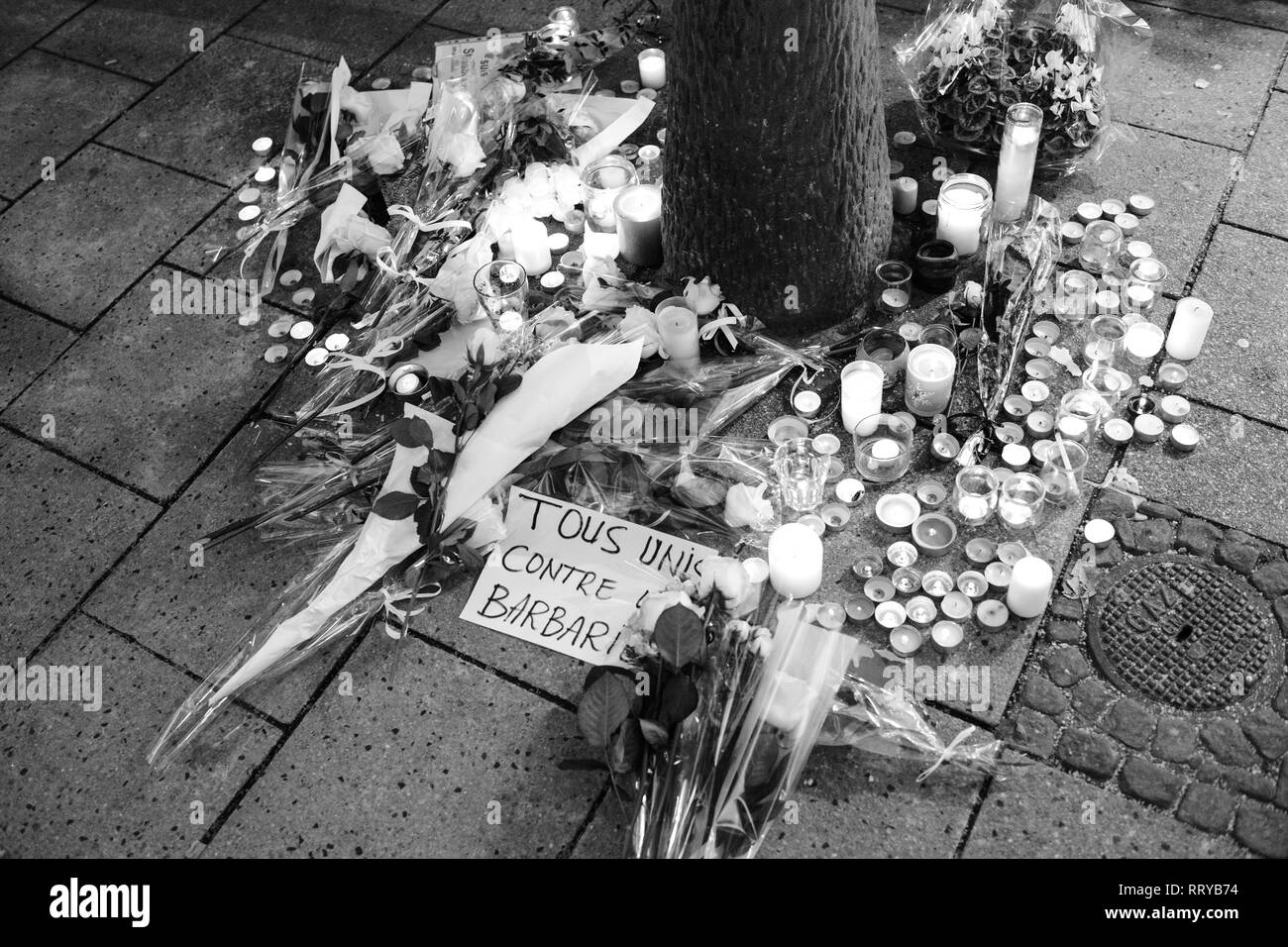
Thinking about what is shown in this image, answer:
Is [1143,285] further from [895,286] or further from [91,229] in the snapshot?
[91,229]

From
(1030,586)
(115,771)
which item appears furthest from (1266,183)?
(115,771)

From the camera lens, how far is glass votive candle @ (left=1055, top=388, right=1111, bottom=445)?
10.0 feet

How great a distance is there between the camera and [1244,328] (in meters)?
3.32

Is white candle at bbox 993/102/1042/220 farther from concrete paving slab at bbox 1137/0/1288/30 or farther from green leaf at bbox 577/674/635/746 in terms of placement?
green leaf at bbox 577/674/635/746

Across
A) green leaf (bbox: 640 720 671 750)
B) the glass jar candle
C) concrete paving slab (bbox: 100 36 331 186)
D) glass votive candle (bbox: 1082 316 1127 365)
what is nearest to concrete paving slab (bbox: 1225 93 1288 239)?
glass votive candle (bbox: 1082 316 1127 365)

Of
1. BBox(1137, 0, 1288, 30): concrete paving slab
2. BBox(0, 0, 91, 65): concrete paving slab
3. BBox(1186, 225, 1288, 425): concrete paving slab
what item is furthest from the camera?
BBox(0, 0, 91, 65): concrete paving slab

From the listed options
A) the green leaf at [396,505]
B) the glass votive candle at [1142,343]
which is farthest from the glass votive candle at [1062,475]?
the green leaf at [396,505]

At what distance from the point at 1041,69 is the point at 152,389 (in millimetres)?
3072

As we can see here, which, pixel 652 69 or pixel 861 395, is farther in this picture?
pixel 652 69

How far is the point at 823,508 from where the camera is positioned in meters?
3.02

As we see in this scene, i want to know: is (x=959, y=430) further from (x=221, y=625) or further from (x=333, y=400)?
(x=221, y=625)

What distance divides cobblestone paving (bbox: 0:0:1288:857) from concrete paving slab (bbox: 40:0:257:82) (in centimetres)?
64

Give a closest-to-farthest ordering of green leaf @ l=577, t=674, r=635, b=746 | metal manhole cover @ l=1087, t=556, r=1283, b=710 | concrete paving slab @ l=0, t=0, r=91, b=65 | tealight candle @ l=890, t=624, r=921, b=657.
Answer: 1. green leaf @ l=577, t=674, r=635, b=746
2. metal manhole cover @ l=1087, t=556, r=1283, b=710
3. tealight candle @ l=890, t=624, r=921, b=657
4. concrete paving slab @ l=0, t=0, r=91, b=65
